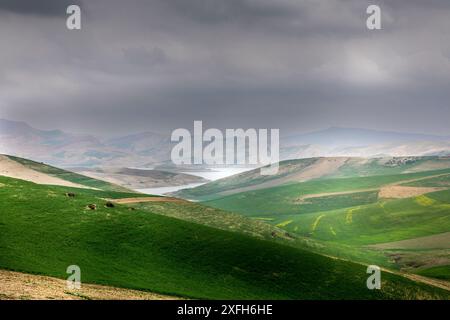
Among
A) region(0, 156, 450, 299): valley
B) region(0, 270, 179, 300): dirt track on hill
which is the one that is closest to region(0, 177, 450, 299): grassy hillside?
region(0, 156, 450, 299): valley

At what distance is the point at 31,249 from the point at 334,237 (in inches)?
5474

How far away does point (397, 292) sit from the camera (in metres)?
83.7

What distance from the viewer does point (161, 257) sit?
81688 millimetres

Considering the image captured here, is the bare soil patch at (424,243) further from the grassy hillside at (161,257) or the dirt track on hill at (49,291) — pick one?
the dirt track on hill at (49,291)

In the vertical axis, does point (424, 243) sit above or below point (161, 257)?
below

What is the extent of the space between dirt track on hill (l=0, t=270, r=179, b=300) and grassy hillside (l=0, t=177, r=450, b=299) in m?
3.07

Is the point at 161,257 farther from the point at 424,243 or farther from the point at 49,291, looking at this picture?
the point at 424,243

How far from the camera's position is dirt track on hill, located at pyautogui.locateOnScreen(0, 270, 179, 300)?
48.0 m

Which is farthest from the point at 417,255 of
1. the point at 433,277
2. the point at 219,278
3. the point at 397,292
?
the point at 219,278

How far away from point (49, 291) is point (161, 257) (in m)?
31.7

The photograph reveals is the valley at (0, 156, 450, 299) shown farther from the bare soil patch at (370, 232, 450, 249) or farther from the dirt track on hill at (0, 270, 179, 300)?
the bare soil patch at (370, 232, 450, 249)

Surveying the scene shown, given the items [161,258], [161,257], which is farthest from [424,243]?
[161,258]

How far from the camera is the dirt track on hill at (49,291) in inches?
1889
